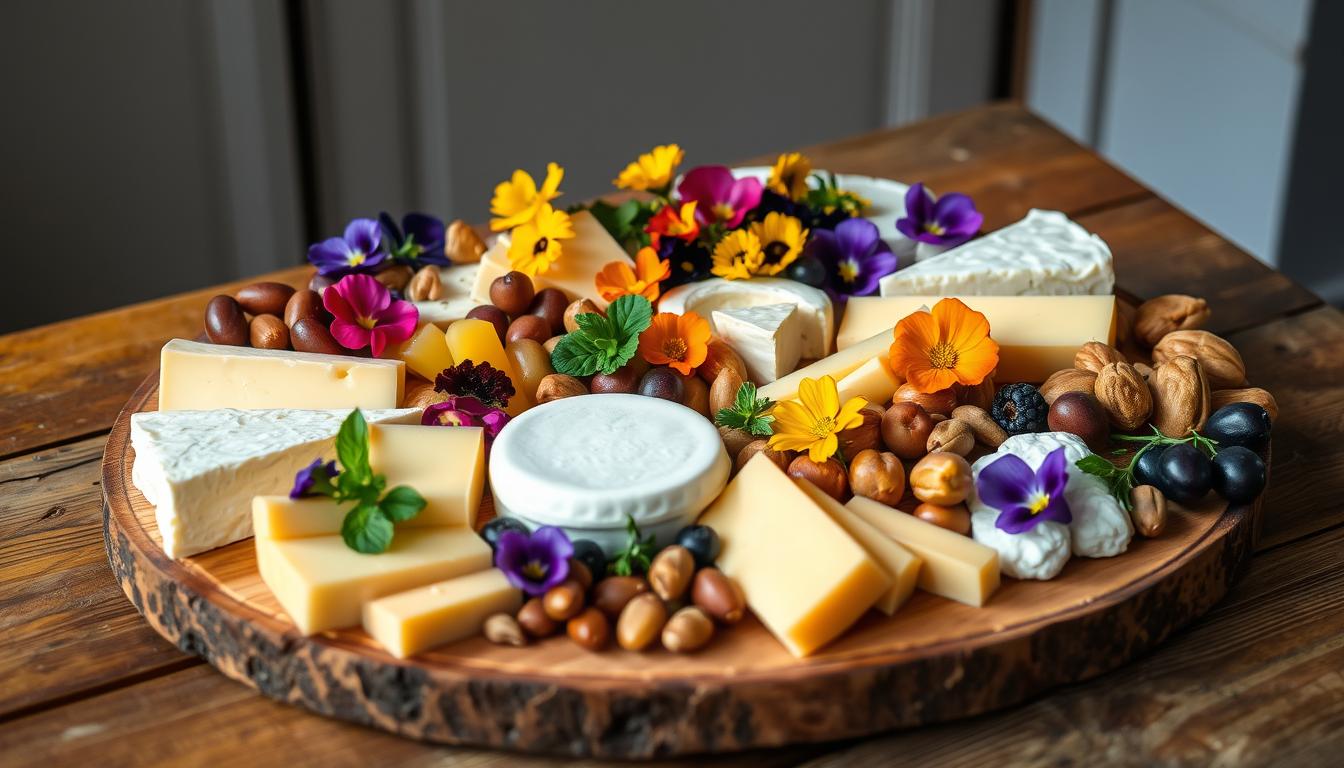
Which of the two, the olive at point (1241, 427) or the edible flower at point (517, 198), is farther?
the edible flower at point (517, 198)

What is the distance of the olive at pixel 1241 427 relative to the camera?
4.45 feet

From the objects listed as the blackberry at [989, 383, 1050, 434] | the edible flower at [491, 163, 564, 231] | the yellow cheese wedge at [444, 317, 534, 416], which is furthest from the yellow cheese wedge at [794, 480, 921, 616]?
the edible flower at [491, 163, 564, 231]

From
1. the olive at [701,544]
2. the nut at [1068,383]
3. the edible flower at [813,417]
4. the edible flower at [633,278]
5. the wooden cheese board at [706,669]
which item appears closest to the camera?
the wooden cheese board at [706,669]

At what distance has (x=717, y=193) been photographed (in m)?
1.71

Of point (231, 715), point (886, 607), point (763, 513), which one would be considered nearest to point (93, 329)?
point (231, 715)

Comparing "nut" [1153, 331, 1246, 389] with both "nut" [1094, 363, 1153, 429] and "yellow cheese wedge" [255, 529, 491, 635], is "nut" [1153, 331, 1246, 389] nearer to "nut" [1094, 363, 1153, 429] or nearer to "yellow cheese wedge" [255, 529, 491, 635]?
"nut" [1094, 363, 1153, 429]

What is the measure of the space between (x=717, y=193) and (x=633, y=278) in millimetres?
218

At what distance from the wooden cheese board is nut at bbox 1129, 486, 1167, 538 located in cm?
4

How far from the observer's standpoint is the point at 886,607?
115 cm

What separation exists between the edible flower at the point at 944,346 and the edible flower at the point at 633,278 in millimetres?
295

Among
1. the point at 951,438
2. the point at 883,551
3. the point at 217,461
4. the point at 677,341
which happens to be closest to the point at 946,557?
the point at 883,551

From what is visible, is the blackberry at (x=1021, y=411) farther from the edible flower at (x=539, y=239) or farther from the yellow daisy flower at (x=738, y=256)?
the edible flower at (x=539, y=239)

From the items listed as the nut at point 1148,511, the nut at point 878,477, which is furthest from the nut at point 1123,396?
the nut at point 878,477

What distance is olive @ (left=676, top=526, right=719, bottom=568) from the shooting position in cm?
117
